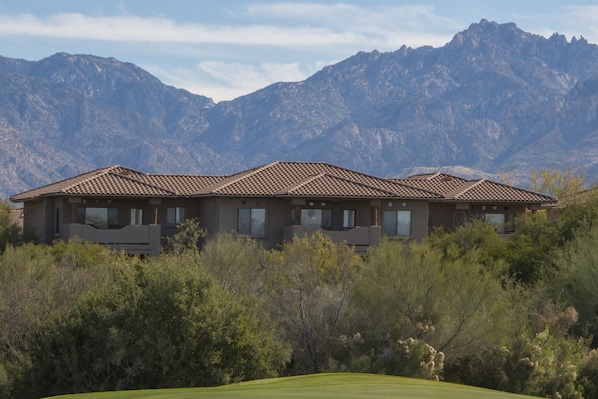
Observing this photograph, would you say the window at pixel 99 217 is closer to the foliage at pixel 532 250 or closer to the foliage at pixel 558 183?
the foliage at pixel 532 250

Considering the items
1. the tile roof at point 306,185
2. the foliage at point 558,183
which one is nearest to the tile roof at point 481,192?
the tile roof at point 306,185

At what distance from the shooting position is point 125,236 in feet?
165

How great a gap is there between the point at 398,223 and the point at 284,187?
565 centimetres

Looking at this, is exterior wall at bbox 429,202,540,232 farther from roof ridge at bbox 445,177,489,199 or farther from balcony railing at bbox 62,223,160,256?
balcony railing at bbox 62,223,160,256

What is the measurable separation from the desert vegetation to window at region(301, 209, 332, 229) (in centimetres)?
1510

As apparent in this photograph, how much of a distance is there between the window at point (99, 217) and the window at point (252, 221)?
6.04 m

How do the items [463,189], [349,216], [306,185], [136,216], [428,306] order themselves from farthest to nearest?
[463,189] → [136,216] → [349,216] → [306,185] → [428,306]

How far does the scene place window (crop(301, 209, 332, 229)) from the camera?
170 feet

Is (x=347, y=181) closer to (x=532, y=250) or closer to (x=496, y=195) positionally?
(x=496, y=195)

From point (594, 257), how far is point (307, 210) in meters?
20.1

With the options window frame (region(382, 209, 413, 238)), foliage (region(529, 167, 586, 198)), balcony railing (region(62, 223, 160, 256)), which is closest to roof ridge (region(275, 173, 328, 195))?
window frame (region(382, 209, 413, 238))

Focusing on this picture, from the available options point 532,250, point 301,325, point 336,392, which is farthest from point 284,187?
point 336,392

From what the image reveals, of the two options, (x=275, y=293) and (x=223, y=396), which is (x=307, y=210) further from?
(x=223, y=396)

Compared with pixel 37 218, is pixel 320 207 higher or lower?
higher
